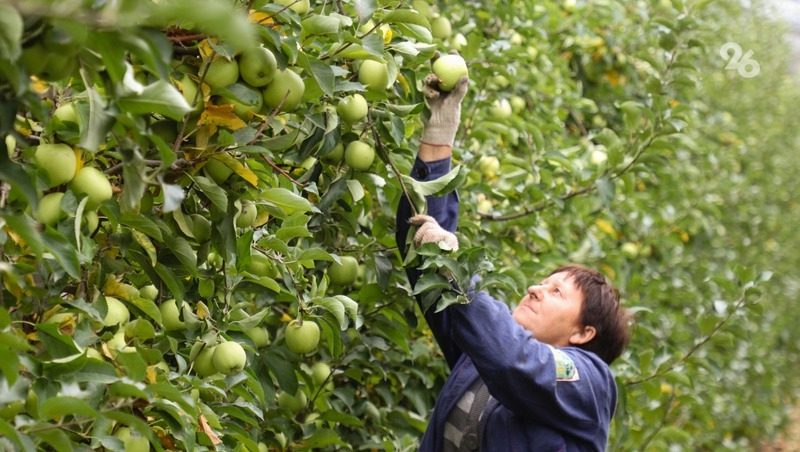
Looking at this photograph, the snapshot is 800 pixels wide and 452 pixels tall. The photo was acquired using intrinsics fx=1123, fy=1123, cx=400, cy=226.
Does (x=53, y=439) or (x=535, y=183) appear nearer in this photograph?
(x=53, y=439)

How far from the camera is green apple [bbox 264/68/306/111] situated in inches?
57.3

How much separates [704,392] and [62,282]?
13.4 ft

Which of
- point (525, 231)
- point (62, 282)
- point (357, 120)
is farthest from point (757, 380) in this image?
point (62, 282)

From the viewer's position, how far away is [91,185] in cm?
130

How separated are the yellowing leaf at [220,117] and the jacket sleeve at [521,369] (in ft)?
1.97

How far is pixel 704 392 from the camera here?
16.5 feet

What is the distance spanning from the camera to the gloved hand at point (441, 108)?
2012mm

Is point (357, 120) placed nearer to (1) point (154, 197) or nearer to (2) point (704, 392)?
(1) point (154, 197)

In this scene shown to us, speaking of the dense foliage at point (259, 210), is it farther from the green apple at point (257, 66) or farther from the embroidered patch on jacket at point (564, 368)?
the embroidered patch on jacket at point (564, 368)

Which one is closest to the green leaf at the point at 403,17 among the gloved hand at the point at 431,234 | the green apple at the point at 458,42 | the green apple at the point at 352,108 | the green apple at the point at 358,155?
the green apple at the point at 352,108

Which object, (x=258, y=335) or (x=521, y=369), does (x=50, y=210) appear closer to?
(x=258, y=335)

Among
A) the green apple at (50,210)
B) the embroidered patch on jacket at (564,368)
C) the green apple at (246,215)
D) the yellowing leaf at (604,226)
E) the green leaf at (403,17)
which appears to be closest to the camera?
the green apple at (50,210)

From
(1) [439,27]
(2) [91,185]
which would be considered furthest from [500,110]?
(2) [91,185]

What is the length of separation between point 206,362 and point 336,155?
1.59ft
